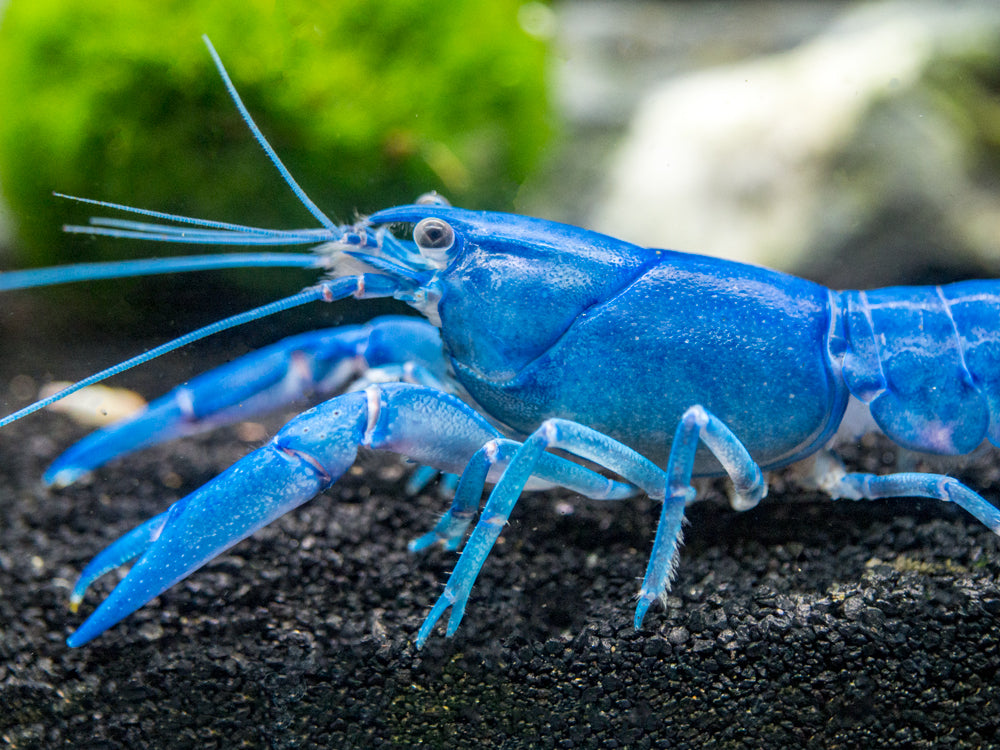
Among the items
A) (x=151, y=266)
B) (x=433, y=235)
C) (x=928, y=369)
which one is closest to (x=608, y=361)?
(x=433, y=235)

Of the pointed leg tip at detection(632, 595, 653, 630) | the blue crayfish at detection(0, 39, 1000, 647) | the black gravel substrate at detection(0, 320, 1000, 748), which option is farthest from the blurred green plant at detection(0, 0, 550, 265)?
the pointed leg tip at detection(632, 595, 653, 630)

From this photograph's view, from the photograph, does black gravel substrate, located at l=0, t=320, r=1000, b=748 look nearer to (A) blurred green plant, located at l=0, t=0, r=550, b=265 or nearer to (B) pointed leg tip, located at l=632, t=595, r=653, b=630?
(B) pointed leg tip, located at l=632, t=595, r=653, b=630

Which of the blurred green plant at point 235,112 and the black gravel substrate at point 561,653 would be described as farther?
the blurred green plant at point 235,112

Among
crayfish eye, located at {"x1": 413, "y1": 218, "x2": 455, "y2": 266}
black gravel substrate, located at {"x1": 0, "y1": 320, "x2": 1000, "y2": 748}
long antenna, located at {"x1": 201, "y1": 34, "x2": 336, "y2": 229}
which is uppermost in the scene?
long antenna, located at {"x1": 201, "y1": 34, "x2": 336, "y2": 229}

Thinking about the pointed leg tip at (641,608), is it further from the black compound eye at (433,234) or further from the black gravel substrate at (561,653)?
the black compound eye at (433,234)

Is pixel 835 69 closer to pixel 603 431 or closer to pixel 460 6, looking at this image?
pixel 460 6

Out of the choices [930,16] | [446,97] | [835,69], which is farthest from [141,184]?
[930,16]

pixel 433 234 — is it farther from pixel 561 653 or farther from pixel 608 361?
pixel 561 653

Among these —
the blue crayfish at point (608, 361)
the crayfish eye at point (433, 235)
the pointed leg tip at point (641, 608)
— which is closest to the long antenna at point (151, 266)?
the blue crayfish at point (608, 361)
